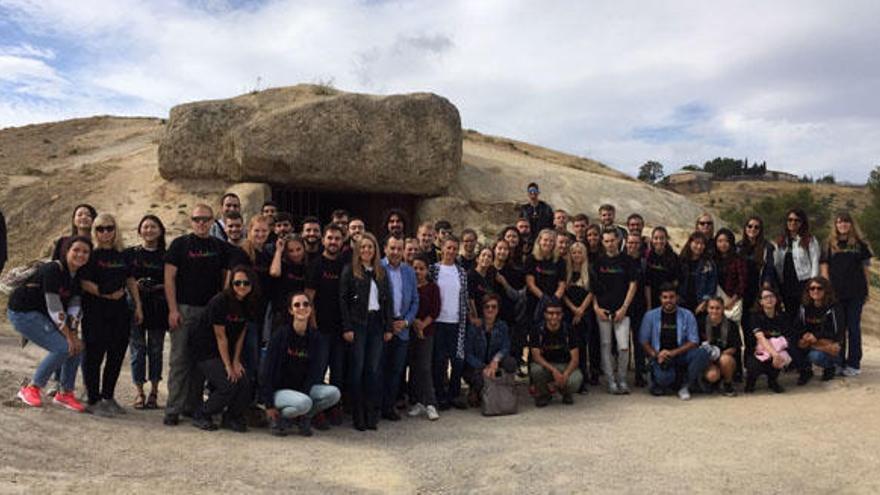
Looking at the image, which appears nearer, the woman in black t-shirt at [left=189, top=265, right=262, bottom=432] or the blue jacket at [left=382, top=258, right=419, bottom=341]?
the woman in black t-shirt at [left=189, top=265, right=262, bottom=432]

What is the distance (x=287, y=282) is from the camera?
19.9 ft

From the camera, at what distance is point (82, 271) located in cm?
559

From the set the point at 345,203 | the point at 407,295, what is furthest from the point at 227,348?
the point at 345,203

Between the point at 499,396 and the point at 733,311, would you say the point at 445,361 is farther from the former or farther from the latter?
the point at 733,311

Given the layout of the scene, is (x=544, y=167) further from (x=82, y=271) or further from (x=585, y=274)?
(x=82, y=271)

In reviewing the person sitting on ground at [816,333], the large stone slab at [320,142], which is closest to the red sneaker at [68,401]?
the person sitting on ground at [816,333]

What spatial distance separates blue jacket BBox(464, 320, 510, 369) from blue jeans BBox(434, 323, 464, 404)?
0.13 meters

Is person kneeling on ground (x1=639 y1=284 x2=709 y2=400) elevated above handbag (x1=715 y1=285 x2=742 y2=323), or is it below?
below

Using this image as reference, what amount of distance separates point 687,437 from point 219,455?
11.5ft

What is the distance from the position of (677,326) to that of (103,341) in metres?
5.21

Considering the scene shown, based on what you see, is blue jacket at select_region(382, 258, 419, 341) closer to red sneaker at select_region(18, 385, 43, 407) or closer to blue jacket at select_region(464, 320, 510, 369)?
blue jacket at select_region(464, 320, 510, 369)

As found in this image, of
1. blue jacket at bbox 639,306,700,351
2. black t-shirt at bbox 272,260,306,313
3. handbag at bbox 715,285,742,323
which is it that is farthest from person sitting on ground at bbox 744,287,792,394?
black t-shirt at bbox 272,260,306,313

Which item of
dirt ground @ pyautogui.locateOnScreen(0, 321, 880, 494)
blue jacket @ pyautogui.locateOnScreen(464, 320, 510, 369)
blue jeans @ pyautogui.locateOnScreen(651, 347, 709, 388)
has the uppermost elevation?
blue jacket @ pyautogui.locateOnScreen(464, 320, 510, 369)

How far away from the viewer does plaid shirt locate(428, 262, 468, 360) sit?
671cm
